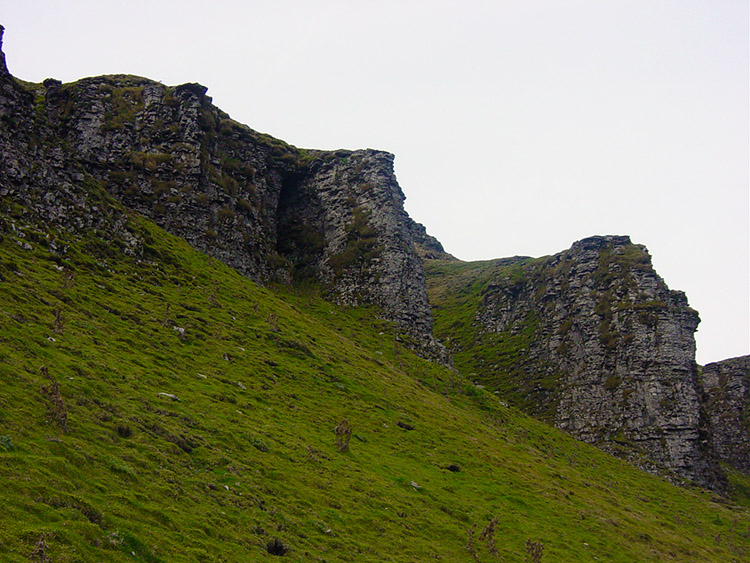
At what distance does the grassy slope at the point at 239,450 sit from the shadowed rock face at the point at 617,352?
1517cm

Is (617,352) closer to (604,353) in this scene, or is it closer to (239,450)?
(604,353)

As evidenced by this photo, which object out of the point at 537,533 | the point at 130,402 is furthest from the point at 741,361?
the point at 130,402

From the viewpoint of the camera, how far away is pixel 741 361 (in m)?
127

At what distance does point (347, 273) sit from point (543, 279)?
46120 millimetres

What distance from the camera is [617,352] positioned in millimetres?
87938

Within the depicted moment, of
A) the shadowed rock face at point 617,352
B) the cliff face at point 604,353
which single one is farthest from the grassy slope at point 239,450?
the cliff face at point 604,353

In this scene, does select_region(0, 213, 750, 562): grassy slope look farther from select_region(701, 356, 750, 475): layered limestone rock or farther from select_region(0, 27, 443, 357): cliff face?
select_region(701, 356, 750, 475): layered limestone rock

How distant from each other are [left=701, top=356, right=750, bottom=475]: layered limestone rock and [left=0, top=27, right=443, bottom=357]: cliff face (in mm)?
71465

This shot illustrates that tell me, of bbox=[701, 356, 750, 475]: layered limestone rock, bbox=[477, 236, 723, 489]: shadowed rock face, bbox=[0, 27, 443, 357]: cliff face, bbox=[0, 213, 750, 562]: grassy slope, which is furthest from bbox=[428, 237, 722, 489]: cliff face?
bbox=[701, 356, 750, 475]: layered limestone rock

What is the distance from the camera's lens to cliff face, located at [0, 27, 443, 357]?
245 feet

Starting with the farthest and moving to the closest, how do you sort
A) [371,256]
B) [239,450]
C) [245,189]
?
[245,189]
[371,256]
[239,450]

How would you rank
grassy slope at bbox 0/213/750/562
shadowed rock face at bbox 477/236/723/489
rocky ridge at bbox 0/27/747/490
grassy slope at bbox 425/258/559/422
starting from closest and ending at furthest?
grassy slope at bbox 0/213/750/562, rocky ridge at bbox 0/27/747/490, shadowed rock face at bbox 477/236/723/489, grassy slope at bbox 425/258/559/422

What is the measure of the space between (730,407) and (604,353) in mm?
51731

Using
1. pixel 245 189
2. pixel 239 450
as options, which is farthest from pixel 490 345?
pixel 239 450
